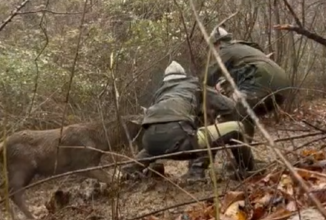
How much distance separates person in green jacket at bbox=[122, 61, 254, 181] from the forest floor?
0.29m

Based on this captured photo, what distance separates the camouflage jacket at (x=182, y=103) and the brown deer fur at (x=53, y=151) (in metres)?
0.56

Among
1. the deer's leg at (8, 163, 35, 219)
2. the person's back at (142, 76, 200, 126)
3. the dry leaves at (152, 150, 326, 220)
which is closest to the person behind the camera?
the dry leaves at (152, 150, 326, 220)

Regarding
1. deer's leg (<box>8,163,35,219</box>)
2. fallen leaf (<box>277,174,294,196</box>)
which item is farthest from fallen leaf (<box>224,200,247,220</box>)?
deer's leg (<box>8,163,35,219</box>)

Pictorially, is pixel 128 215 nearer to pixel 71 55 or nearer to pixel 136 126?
pixel 136 126

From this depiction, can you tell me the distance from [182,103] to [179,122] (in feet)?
0.95

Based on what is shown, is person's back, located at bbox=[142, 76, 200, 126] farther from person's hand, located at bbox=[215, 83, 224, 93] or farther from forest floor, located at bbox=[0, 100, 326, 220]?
forest floor, located at bbox=[0, 100, 326, 220]

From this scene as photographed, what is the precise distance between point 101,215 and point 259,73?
2.98 m

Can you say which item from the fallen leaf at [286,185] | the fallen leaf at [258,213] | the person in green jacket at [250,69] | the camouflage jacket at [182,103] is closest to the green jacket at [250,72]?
the person in green jacket at [250,69]

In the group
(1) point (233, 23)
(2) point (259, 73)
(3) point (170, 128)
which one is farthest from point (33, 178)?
(1) point (233, 23)

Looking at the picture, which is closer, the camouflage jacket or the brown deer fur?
the camouflage jacket

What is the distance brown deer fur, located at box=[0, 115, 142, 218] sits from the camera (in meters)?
8.52

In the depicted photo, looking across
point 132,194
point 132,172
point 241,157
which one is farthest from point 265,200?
point 132,172

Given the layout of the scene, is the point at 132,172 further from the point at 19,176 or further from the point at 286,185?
the point at 286,185

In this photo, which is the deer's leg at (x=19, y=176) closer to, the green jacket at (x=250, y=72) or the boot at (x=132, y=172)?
the boot at (x=132, y=172)
